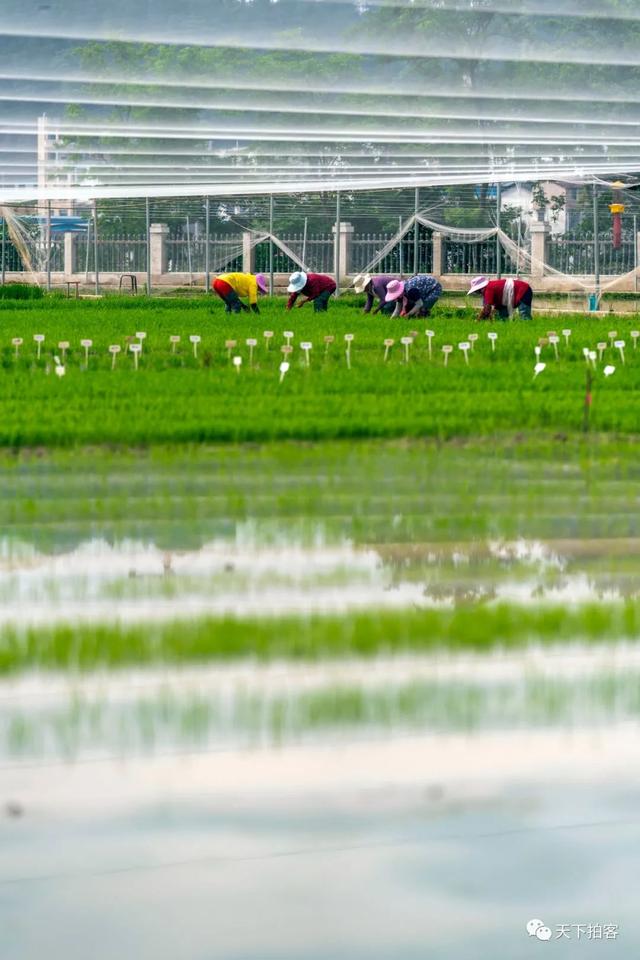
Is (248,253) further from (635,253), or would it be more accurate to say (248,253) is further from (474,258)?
(635,253)

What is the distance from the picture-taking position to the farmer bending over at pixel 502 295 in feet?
77.4

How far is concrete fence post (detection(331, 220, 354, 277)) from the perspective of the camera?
125 ft

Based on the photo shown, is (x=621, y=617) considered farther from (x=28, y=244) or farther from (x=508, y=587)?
(x=28, y=244)

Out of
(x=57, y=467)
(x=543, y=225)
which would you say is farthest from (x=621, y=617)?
(x=543, y=225)

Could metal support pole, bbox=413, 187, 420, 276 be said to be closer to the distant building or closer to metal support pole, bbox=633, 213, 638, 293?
the distant building

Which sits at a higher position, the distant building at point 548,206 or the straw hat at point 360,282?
the distant building at point 548,206

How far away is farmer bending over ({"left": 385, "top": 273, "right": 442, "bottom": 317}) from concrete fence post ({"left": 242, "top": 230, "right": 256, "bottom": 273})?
40.8ft

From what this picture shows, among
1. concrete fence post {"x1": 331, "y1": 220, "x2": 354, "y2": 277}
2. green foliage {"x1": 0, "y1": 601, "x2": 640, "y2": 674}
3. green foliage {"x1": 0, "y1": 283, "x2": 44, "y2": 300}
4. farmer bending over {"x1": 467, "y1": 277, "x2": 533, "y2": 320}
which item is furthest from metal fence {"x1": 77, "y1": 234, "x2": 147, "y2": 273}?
green foliage {"x1": 0, "y1": 601, "x2": 640, "y2": 674}

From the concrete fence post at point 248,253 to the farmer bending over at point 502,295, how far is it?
13698 millimetres

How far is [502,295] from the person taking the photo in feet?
78.9

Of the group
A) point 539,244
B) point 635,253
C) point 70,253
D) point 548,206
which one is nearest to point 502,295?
point 635,253

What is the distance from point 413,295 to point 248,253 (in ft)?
46.2

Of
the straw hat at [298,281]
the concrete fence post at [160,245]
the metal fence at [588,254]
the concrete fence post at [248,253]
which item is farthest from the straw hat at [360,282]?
the straw hat at [298,281]

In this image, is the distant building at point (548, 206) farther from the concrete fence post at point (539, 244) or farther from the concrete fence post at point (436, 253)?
the concrete fence post at point (436, 253)
